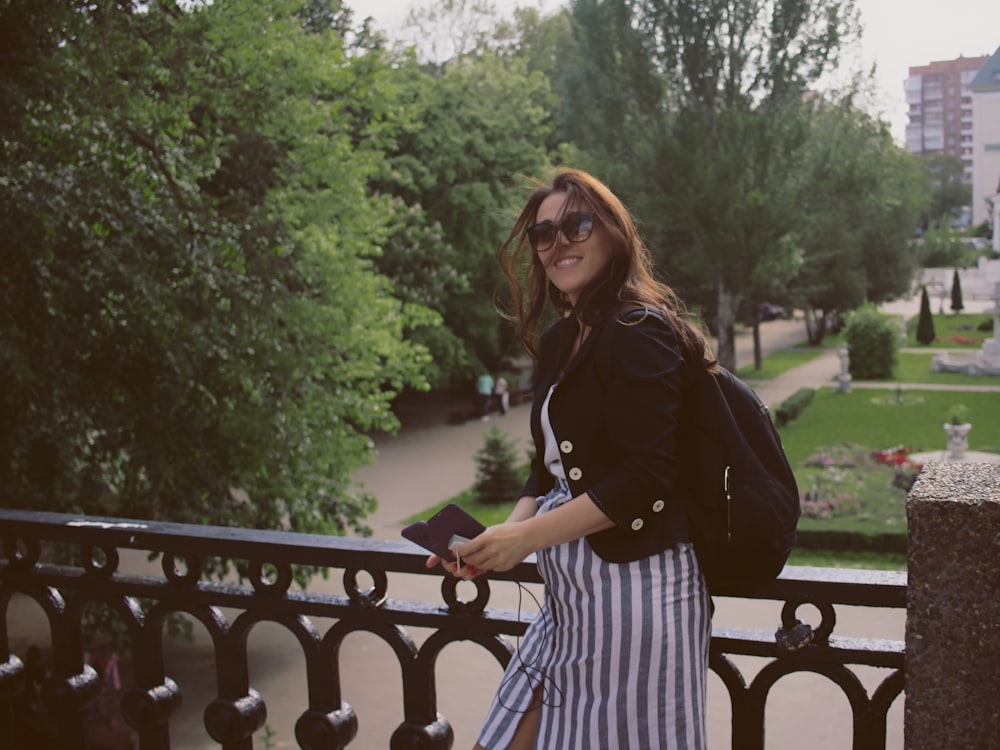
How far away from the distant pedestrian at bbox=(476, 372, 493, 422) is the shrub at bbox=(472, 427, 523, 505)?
8.14 m

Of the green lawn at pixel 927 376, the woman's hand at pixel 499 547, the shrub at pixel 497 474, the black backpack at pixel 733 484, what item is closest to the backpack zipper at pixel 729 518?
the black backpack at pixel 733 484

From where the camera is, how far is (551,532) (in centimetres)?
201

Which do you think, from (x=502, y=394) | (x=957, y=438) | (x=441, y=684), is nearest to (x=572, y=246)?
(x=441, y=684)

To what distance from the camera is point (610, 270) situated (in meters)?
2.24

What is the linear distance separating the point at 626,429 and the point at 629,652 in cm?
42

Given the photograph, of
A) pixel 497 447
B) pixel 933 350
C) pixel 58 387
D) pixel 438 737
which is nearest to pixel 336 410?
pixel 58 387

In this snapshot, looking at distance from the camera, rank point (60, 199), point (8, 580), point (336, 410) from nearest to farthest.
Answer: point (8, 580)
point (60, 199)
point (336, 410)

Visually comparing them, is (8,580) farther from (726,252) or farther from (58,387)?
(726,252)

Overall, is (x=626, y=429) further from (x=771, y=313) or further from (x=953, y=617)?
(x=771, y=313)

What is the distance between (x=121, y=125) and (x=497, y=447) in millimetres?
10866

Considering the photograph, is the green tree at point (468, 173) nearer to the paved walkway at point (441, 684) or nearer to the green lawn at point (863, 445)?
the green lawn at point (863, 445)

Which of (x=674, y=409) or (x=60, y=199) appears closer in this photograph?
(x=674, y=409)

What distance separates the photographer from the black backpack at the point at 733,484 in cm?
200

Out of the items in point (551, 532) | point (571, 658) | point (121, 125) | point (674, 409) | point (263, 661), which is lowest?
point (263, 661)
